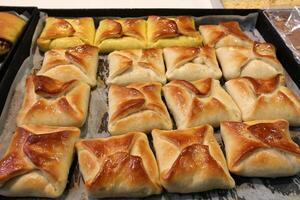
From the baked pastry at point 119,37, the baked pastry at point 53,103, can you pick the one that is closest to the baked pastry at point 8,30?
the baked pastry at point 53,103

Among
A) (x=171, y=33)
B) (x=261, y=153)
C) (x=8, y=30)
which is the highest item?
(x=8, y=30)

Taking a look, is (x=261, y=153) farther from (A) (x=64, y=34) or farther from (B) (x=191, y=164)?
(A) (x=64, y=34)

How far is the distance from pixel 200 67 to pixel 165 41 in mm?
340

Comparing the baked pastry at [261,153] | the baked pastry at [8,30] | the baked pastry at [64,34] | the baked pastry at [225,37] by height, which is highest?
the baked pastry at [8,30]

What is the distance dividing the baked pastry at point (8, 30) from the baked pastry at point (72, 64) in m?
0.24

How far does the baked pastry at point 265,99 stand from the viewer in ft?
6.06

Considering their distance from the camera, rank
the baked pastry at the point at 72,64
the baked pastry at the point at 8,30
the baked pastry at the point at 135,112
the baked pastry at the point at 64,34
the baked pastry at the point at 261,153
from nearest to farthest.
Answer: the baked pastry at the point at 261,153 < the baked pastry at the point at 135,112 < the baked pastry at the point at 72,64 < the baked pastry at the point at 8,30 < the baked pastry at the point at 64,34

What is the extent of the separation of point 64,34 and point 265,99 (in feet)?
4.25

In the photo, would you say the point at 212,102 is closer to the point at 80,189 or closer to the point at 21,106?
the point at 80,189

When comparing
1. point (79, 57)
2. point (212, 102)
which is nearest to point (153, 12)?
point (79, 57)

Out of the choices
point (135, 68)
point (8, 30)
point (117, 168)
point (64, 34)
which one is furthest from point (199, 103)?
point (8, 30)

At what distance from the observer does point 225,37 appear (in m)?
2.30

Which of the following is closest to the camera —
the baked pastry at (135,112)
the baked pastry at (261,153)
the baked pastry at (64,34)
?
the baked pastry at (261,153)

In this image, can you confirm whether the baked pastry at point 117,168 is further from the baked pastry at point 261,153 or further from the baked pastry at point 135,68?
the baked pastry at point 135,68
